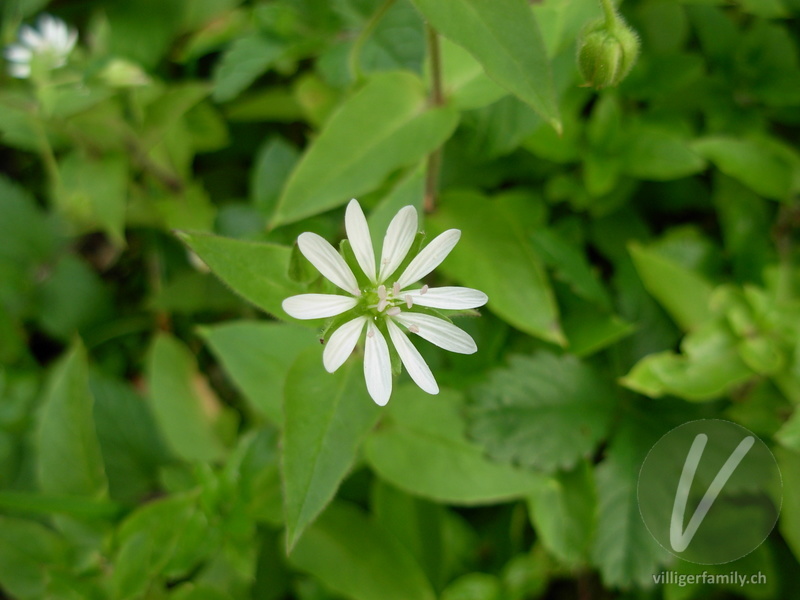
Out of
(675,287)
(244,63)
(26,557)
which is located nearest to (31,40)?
(244,63)

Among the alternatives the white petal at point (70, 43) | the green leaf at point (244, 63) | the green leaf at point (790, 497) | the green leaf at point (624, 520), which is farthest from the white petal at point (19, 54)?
the green leaf at point (790, 497)

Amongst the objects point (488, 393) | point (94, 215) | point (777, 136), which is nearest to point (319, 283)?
point (488, 393)

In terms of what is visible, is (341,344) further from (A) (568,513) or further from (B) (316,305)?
(A) (568,513)

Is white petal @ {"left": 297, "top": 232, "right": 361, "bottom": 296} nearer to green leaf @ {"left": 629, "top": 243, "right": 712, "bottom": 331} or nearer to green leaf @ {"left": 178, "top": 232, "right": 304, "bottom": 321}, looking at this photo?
green leaf @ {"left": 178, "top": 232, "right": 304, "bottom": 321}

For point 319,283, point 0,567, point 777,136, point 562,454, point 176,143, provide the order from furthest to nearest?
point 176,143, point 777,136, point 0,567, point 562,454, point 319,283

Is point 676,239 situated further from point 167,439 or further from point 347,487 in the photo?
point 167,439

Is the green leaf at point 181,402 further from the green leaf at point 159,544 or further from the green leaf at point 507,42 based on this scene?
the green leaf at point 507,42

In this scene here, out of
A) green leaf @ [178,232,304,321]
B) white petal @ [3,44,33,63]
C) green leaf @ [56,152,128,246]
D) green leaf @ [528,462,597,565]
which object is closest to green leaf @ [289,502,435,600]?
green leaf @ [528,462,597,565]
